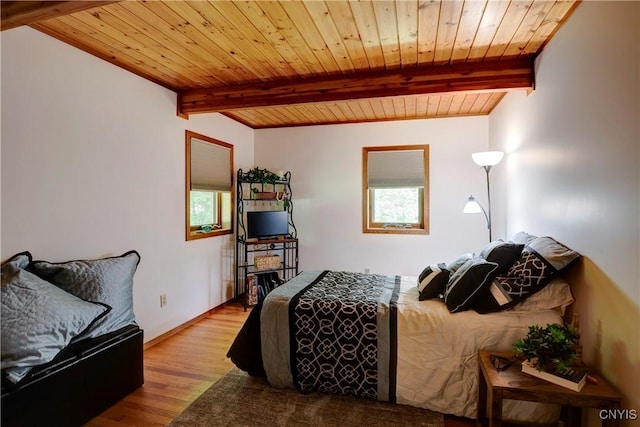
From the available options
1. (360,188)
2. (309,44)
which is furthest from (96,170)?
(360,188)

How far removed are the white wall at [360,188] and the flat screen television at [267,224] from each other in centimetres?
29

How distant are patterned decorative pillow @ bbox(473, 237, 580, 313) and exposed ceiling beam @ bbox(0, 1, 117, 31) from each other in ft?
8.31

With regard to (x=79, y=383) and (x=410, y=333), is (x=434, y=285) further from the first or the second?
(x=79, y=383)

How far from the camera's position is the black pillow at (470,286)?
201 centimetres

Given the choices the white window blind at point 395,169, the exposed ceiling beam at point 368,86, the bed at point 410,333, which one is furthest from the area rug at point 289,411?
the white window blind at point 395,169

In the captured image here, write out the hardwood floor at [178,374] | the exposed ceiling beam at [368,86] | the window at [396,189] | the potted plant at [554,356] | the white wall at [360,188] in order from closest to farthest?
the potted plant at [554,356] < the hardwood floor at [178,374] < the exposed ceiling beam at [368,86] < the white wall at [360,188] < the window at [396,189]

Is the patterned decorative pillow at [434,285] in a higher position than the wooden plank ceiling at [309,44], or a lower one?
lower

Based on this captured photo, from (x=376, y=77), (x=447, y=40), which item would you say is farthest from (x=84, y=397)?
(x=447, y=40)

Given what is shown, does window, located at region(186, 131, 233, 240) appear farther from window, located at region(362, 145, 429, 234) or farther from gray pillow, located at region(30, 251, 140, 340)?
window, located at region(362, 145, 429, 234)

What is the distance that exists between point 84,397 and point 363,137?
377 centimetres

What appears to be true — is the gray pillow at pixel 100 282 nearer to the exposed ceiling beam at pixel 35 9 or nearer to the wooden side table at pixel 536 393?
the exposed ceiling beam at pixel 35 9

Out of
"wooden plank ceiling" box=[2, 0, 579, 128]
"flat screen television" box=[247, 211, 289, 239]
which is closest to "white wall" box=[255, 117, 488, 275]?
"flat screen television" box=[247, 211, 289, 239]

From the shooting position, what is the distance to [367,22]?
2.06 meters

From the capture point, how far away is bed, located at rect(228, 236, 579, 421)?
6.34 feet
